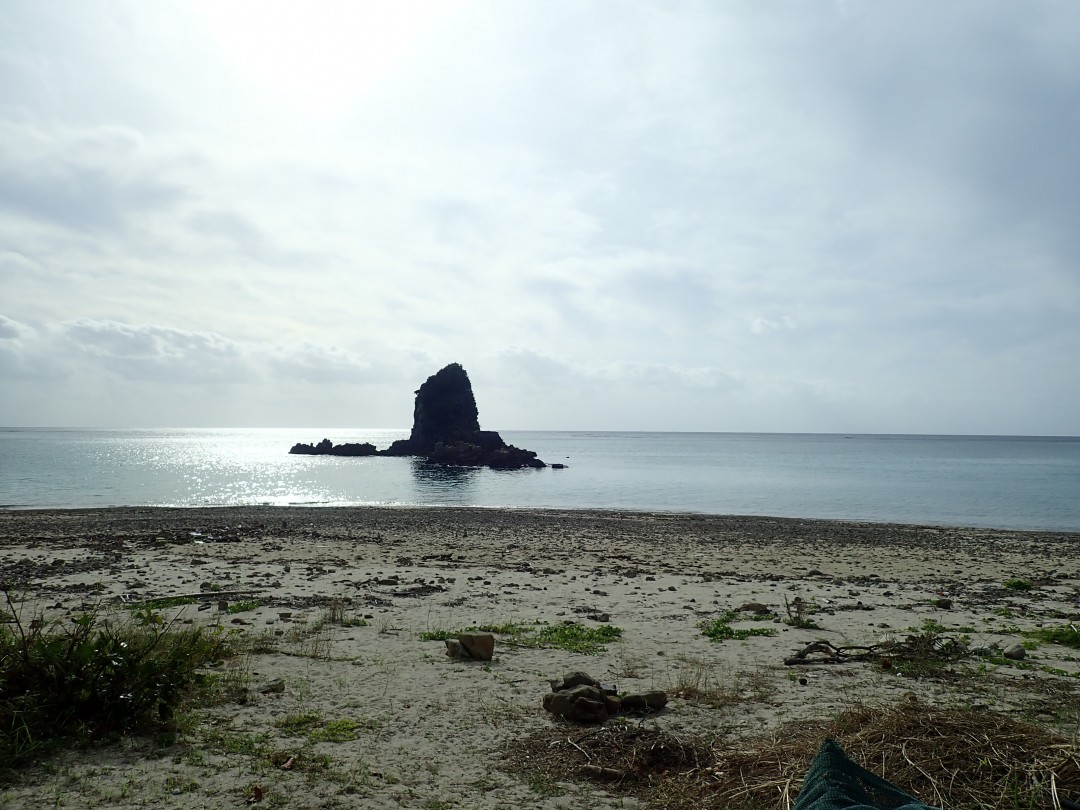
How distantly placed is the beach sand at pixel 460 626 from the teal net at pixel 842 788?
1.74 metres

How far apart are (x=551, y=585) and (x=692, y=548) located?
10383 mm

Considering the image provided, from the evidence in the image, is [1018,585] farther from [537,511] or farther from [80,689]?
[537,511]

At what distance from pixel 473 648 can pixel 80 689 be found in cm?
458

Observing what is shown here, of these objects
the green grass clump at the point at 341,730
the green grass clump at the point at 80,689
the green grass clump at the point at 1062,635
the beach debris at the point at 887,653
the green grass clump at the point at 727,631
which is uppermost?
the green grass clump at the point at 80,689

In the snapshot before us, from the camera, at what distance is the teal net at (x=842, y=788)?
Answer: 3.97 meters

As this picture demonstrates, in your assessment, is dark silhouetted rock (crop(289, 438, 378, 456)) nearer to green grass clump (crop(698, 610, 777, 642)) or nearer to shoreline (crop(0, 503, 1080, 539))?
shoreline (crop(0, 503, 1080, 539))

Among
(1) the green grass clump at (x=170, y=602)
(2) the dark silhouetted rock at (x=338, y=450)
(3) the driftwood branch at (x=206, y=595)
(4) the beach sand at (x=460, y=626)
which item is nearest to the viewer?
(4) the beach sand at (x=460, y=626)

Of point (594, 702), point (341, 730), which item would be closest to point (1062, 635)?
point (594, 702)

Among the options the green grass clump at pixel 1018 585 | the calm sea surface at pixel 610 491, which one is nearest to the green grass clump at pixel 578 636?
the green grass clump at pixel 1018 585

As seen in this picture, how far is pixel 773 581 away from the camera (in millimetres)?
17125

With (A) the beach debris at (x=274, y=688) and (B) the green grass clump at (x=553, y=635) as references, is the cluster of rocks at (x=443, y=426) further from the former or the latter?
(A) the beach debris at (x=274, y=688)

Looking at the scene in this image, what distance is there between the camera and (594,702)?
7078mm

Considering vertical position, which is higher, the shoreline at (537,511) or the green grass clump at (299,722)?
the green grass clump at (299,722)

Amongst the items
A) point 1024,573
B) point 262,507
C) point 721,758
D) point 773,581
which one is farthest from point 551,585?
point 262,507
